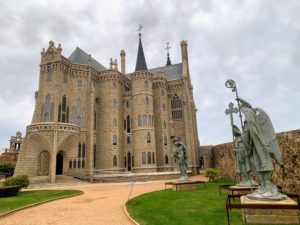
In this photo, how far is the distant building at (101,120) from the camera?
2891cm

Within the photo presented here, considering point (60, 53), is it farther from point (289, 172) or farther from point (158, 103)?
point (289, 172)

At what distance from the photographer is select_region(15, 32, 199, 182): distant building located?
28906 mm

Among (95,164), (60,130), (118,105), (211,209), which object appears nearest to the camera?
(211,209)

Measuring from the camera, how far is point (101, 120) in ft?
121

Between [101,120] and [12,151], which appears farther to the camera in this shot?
[12,151]

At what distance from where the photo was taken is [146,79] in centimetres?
3800

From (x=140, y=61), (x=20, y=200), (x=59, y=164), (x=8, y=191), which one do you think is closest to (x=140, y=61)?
(x=140, y=61)

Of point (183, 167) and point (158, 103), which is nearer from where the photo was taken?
→ point (183, 167)

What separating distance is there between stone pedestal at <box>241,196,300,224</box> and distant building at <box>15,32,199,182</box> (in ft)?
81.4

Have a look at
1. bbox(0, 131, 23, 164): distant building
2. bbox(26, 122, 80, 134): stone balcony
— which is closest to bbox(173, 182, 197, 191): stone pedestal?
bbox(26, 122, 80, 134): stone balcony

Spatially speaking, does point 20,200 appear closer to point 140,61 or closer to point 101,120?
point 101,120

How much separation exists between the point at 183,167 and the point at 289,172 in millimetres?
6879

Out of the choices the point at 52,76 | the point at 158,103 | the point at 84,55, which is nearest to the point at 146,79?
the point at 158,103

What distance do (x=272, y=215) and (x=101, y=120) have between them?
107 ft
